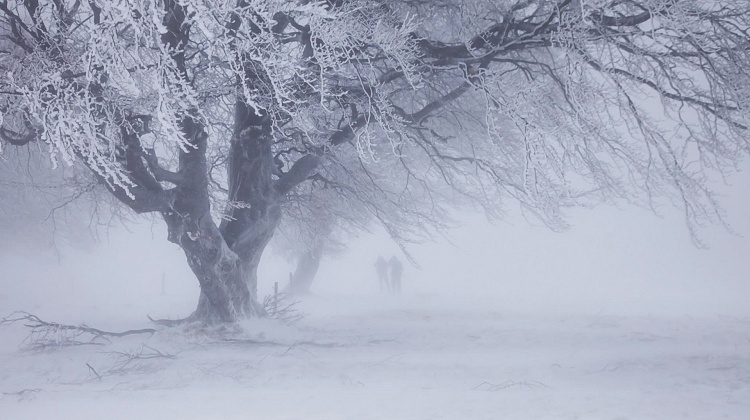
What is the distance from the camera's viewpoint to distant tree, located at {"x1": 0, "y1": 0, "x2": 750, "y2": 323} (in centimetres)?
561

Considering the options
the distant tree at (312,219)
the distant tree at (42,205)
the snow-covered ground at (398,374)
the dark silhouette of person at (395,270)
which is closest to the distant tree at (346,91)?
the distant tree at (312,219)

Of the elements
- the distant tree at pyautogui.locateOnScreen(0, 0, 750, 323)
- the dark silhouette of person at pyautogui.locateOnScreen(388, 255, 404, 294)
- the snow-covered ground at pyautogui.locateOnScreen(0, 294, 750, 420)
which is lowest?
the snow-covered ground at pyautogui.locateOnScreen(0, 294, 750, 420)

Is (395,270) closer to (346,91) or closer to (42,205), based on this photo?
(42,205)

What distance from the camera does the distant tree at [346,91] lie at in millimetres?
5613

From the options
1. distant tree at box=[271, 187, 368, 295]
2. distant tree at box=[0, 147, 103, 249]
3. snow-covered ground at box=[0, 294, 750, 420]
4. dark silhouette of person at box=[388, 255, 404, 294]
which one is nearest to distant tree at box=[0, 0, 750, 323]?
distant tree at box=[271, 187, 368, 295]

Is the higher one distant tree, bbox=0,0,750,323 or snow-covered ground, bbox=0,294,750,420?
distant tree, bbox=0,0,750,323

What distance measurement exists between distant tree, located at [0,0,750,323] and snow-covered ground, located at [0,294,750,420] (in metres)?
1.62

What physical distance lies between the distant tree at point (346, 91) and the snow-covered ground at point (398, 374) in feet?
5.32

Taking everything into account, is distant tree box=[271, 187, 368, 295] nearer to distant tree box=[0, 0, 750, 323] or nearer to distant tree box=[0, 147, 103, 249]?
distant tree box=[0, 0, 750, 323]

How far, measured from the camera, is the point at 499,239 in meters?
64.6

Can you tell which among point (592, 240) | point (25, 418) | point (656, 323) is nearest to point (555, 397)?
point (25, 418)

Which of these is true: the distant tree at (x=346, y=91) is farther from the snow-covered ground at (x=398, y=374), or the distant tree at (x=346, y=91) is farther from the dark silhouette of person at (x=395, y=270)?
the dark silhouette of person at (x=395, y=270)

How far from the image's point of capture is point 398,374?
595 cm

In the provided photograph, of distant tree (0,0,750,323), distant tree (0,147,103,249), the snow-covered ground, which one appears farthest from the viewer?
distant tree (0,147,103,249)
